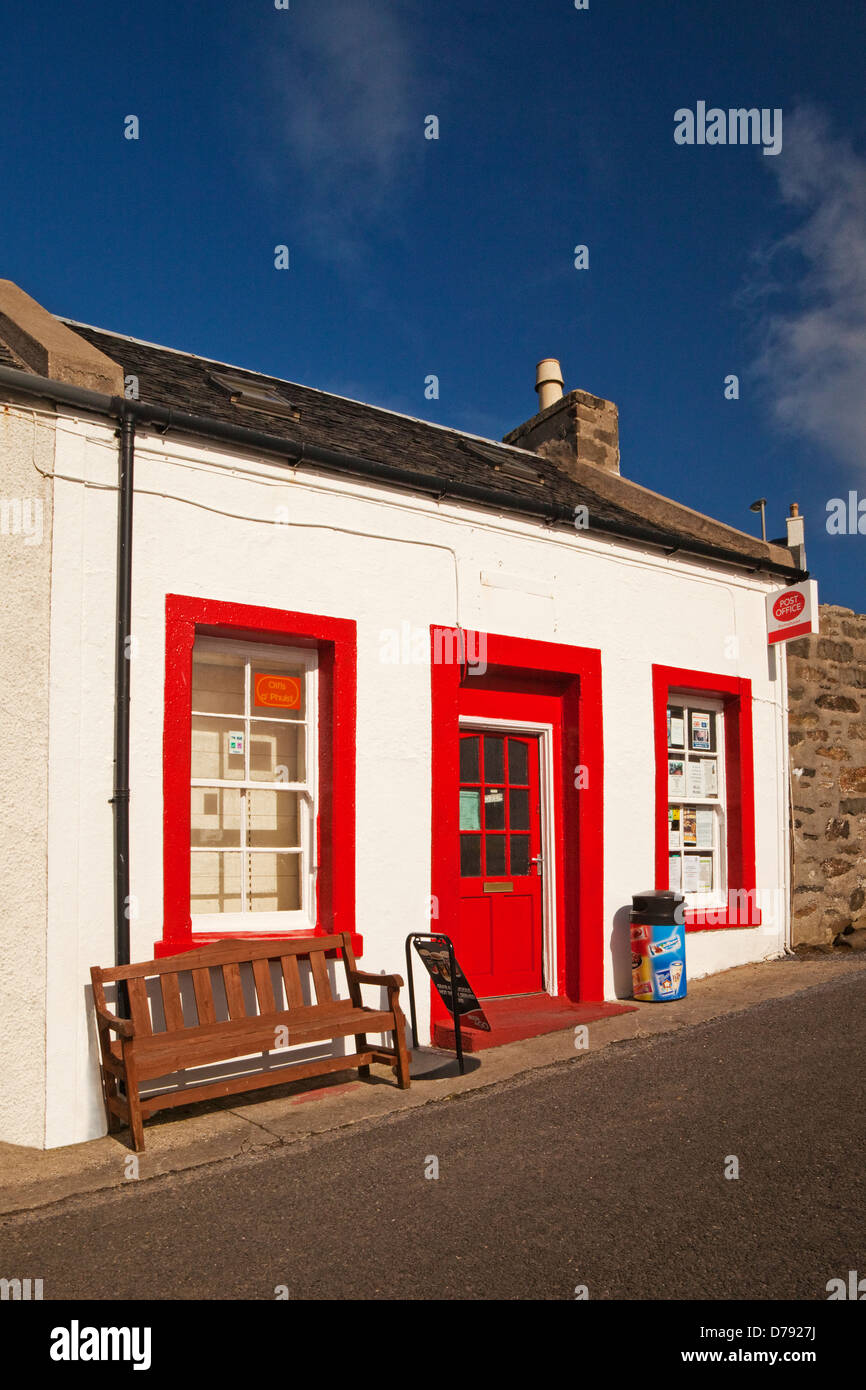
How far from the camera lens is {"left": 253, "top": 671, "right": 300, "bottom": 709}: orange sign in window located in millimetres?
7129

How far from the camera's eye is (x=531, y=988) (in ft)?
27.9

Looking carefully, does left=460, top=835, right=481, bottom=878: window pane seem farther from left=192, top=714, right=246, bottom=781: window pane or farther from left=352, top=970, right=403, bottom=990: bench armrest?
left=192, top=714, right=246, bottom=781: window pane

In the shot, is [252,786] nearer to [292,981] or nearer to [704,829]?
[292,981]

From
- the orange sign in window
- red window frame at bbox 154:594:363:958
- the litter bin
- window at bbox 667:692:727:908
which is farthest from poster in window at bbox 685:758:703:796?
the orange sign in window

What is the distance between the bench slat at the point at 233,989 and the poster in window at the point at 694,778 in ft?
16.4

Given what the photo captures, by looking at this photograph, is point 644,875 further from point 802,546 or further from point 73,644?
point 73,644

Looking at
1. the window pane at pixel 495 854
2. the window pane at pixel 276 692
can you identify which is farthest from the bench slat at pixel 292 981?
the window pane at pixel 495 854

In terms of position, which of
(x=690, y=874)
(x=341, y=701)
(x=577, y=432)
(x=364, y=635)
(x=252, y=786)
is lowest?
(x=690, y=874)

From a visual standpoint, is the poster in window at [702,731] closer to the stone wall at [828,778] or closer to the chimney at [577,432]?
the stone wall at [828,778]

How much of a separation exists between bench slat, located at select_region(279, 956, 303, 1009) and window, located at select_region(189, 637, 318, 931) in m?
0.52

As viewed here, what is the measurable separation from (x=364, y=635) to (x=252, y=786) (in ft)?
4.37

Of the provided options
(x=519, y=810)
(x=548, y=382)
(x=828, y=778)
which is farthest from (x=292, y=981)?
(x=548, y=382)

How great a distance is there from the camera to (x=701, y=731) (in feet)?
32.3
